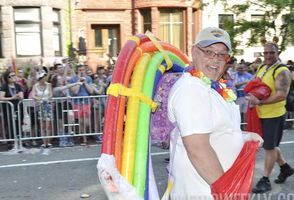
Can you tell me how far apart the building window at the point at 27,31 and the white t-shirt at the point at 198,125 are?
15707 millimetres

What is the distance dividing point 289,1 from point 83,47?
15.4 metres

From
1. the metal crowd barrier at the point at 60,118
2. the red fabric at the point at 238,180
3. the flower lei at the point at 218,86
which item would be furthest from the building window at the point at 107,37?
the red fabric at the point at 238,180

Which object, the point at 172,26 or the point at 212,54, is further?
the point at 172,26

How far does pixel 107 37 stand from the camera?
21.0 m

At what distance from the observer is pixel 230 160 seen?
223 cm

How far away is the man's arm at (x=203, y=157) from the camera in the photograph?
2023 mm

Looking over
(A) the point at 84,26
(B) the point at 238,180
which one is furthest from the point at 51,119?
(A) the point at 84,26

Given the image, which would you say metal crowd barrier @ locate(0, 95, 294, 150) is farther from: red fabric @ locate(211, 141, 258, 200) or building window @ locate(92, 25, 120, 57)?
building window @ locate(92, 25, 120, 57)

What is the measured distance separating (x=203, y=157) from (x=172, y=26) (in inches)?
755

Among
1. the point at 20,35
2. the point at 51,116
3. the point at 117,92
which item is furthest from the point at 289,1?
the point at 20,35

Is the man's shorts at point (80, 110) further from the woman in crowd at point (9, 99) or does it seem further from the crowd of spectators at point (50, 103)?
the woman in crowd at point (9, 99)

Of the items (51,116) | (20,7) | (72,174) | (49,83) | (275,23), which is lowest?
(72,174)

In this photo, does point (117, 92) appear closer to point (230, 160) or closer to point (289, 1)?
point (230, 160)

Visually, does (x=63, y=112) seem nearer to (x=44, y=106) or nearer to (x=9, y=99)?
(x=44, y=106)
